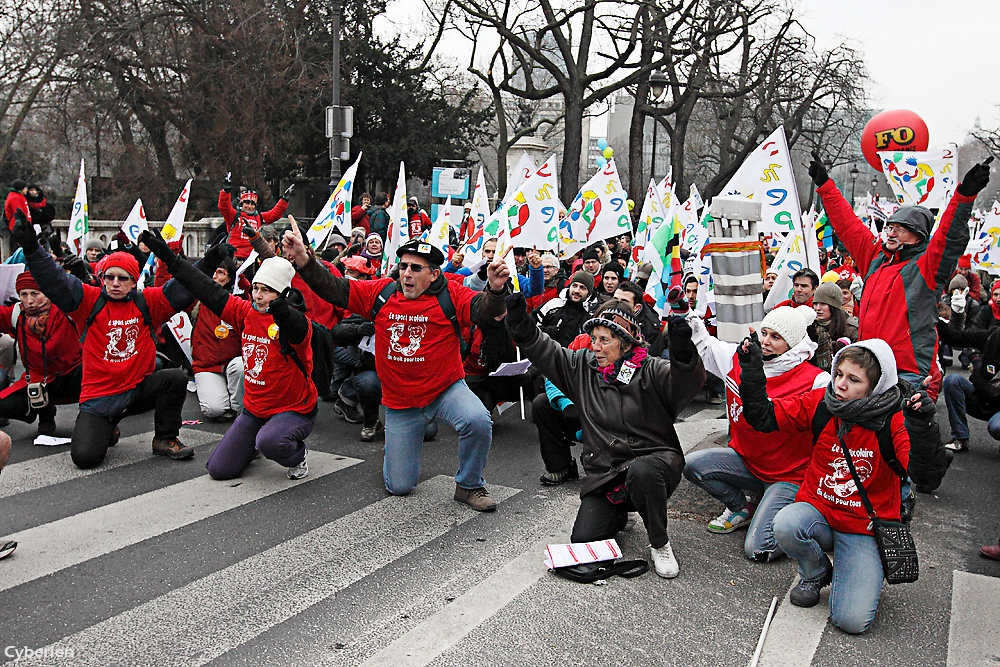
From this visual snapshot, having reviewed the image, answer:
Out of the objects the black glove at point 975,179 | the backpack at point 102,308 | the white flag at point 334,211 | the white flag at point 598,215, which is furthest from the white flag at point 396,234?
the black glove at point 975,179

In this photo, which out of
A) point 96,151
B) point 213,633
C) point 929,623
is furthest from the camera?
point 96,151

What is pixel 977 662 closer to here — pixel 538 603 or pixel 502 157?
pixel 538 603

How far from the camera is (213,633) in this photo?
3.60 metres

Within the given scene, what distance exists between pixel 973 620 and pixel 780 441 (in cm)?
123

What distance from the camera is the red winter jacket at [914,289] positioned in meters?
4.80

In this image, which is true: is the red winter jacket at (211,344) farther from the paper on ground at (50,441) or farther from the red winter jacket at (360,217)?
the red winter jacket at (360,217)

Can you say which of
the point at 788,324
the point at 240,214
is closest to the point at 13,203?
the point at 240,214

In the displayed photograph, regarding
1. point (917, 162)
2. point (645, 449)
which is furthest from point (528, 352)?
point (917, 162)

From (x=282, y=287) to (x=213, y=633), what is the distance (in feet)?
8.47

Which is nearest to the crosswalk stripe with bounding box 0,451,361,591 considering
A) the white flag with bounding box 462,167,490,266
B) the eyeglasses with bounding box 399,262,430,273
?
the eyeglasses with bounding box 399,262,430,273

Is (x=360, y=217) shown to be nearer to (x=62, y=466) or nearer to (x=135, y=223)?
(x=135, y=223)

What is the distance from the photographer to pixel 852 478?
3918 millimetres

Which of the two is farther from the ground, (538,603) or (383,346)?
(383,346)

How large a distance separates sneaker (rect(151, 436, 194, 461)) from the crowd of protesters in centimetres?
2
